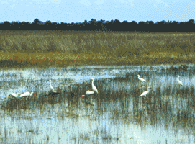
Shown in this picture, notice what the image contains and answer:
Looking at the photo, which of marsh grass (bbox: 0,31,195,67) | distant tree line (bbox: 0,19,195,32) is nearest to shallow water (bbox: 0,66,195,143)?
marsh grass (bbox: 0,31,195,67)

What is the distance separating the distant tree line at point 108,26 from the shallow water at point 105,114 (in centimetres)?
5051

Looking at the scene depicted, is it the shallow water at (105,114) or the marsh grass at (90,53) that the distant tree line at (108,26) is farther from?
the shallow water at (105,114)

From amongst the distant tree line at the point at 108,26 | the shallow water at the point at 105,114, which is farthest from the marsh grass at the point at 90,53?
the distant tree line at the point at 108,26

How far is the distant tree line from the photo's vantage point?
63.2 m

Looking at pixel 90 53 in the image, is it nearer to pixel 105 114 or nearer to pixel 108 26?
pixel 105 114

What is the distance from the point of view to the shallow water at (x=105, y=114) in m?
6.46

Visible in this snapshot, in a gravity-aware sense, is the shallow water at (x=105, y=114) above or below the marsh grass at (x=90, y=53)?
below

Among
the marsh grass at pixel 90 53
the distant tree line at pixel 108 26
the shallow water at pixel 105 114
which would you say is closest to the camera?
the shallow water at pixel 105 114

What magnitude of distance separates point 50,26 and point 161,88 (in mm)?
53776

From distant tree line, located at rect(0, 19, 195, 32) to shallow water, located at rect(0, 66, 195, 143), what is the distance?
1988 inches

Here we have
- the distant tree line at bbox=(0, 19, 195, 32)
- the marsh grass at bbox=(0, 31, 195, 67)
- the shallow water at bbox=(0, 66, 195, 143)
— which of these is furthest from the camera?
the distant tree line at bbox=(0, 19, 195, 32)

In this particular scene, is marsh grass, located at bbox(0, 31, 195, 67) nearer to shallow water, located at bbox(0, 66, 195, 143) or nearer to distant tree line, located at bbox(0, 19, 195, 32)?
shallow water, located at bbox(0, 66, 195, 143)

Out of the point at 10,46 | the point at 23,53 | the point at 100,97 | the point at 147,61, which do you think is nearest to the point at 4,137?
the point at 100,97

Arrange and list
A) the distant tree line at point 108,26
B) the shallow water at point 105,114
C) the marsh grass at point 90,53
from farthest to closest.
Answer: the distant tree line at point 108,26 < the marsh grass at point 90,53 < the shallow water at point 105,114
